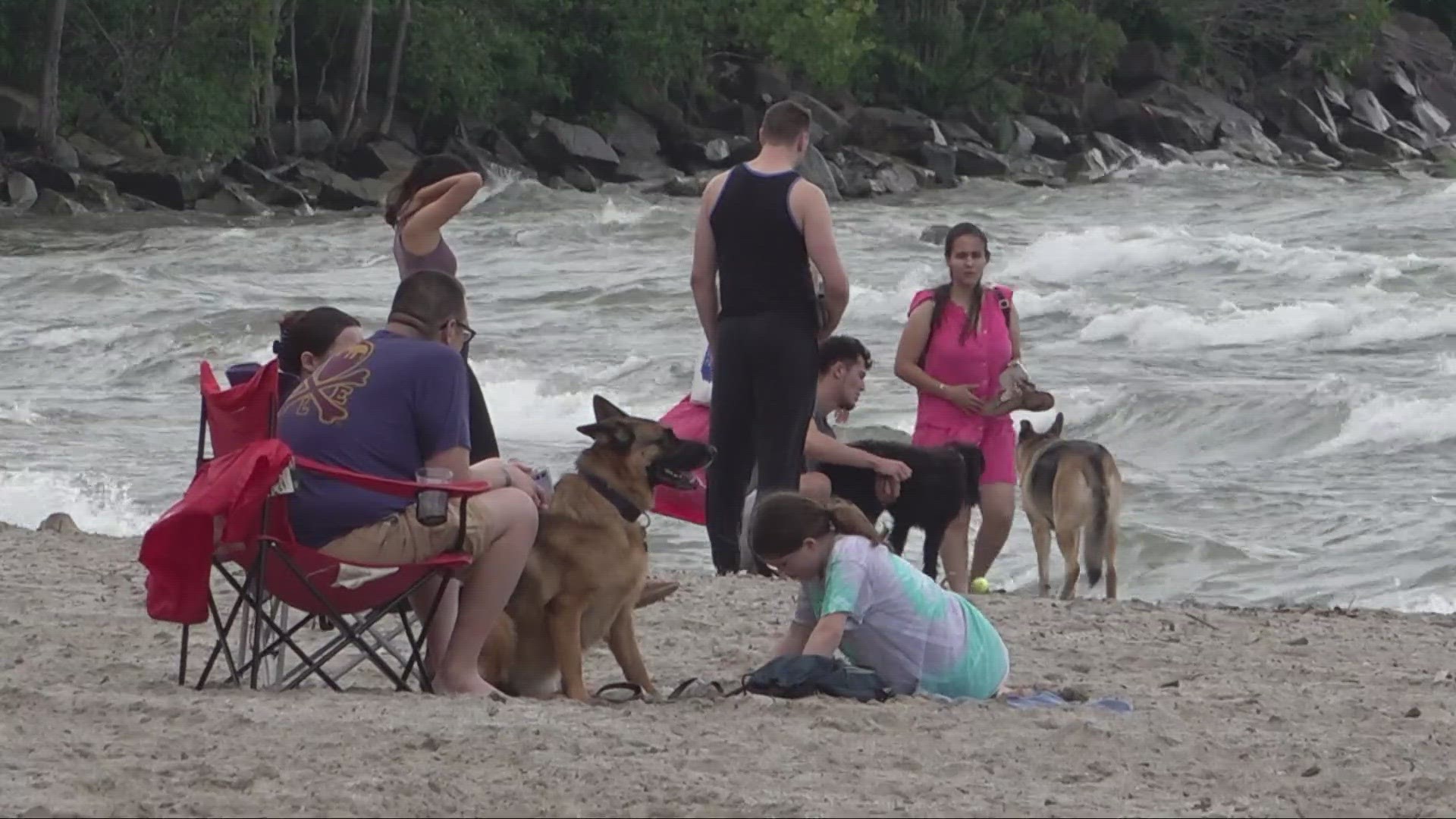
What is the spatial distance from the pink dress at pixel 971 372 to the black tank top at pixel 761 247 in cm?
85

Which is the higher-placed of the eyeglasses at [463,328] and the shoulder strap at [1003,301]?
the eyeglasses at [463,328]

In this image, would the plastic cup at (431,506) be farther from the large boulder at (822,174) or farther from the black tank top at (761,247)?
the large boulder at (822,174)

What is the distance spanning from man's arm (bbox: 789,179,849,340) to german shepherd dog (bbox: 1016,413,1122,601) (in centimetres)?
193

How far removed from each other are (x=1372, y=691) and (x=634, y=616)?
2.37 meters

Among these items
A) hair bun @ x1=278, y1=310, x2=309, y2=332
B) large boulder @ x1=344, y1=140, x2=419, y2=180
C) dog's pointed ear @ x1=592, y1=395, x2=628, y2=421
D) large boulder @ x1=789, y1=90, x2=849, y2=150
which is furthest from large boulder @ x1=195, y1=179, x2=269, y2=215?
dog's pointed ear @ x1=592, y1=395, x2=628, y2=421

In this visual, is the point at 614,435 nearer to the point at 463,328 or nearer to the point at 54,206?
the point at 463,328

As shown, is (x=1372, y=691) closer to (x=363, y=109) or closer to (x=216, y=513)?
(x=216, y=513)

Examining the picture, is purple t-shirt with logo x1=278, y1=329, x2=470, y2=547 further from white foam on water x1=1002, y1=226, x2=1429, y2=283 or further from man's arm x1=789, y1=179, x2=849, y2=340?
white foam on water x1=1002, y1=226, x2=1429, y2=283

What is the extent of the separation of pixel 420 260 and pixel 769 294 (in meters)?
1.27

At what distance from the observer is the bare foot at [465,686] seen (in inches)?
223

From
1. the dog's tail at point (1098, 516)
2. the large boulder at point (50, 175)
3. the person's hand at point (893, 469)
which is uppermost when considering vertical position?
the person's hand at point (893, 469)

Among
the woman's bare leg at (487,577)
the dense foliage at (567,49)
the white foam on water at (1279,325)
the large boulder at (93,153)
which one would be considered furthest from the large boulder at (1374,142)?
the woman's bare leg at (487,577)

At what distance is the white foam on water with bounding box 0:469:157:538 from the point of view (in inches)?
436

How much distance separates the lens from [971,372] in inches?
322
